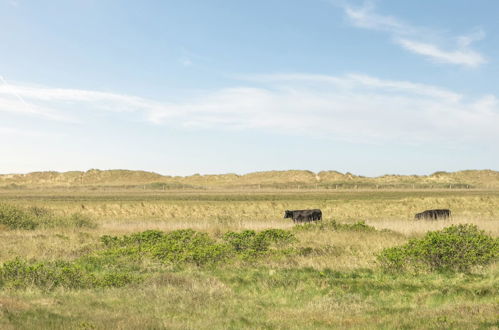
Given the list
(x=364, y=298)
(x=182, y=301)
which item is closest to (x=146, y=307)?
(x=182, y=301)

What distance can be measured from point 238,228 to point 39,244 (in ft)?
37.6

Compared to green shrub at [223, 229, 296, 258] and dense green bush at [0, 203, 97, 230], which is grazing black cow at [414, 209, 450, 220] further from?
dense green bush at [0, 203, 97, 230]

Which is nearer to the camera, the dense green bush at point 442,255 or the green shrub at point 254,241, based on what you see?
the dense green bush at point 442,255

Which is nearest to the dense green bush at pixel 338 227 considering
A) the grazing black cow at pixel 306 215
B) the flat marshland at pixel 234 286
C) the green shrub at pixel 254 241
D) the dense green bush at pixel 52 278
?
the flat marshland at pixel 234 286

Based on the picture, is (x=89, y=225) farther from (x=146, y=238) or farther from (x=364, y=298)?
(x=364, y=298)

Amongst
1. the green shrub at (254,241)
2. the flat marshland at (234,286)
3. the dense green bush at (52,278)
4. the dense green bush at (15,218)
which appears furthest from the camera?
the dense green bush at (15,218)

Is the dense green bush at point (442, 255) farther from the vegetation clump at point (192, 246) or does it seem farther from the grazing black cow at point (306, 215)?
the grazing black cow at point (306, 215)

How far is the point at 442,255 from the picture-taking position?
53.3 ft

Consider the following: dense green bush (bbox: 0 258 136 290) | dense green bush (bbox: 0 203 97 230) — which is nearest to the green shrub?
dense green bush (bbox: 0 258 136 290)

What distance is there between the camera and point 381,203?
171 ft

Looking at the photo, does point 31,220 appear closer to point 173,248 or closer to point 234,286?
Answer: point 173,248

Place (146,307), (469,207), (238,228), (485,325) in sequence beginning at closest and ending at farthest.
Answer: (485,325) < (146,307) < (238,228) < (469,207)

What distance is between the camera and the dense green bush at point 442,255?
52.4ft

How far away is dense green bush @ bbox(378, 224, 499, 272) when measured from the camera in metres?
16.0
